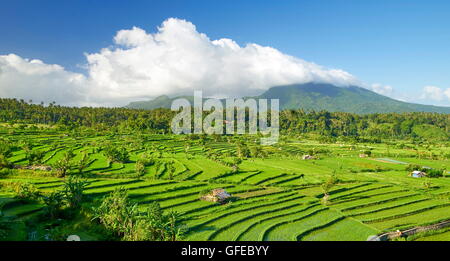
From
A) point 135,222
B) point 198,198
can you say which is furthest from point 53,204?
point 198,198

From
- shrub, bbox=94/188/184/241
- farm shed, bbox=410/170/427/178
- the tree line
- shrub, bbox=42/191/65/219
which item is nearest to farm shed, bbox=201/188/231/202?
shrub, bbox=94/188/184/241

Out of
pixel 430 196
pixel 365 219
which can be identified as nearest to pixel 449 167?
pixel 430 196

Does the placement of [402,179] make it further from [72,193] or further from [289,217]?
[72,193]

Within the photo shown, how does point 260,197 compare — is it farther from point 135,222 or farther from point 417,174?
point 417,174

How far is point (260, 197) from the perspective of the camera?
2822 cm

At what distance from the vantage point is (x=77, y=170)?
33.7 metres

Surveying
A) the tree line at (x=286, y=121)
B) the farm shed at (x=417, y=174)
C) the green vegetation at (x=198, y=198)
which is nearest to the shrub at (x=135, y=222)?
the green vegetation at (x=198, y=198)

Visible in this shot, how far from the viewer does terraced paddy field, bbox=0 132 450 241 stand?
20516 mm

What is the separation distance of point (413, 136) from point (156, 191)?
370ft

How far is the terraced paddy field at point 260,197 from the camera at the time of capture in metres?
20.5

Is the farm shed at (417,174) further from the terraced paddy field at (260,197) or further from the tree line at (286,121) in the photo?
the tree line at (286,121)

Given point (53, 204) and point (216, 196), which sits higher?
point (53, 204)

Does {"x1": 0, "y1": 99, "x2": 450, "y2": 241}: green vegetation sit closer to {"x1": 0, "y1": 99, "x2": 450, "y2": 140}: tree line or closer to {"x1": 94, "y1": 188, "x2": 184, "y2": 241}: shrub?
{"x1": 94, "y1": 188, "x2": 184, "y2": 241}: shrub

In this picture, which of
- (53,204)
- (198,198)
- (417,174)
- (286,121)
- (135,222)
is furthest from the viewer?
(286,121)
